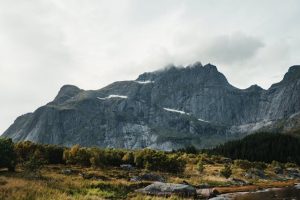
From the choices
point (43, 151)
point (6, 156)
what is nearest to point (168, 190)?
point (6, 156)

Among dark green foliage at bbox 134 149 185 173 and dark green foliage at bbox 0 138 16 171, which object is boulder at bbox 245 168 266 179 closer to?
dark green foliage at bbox 134 149 185 173

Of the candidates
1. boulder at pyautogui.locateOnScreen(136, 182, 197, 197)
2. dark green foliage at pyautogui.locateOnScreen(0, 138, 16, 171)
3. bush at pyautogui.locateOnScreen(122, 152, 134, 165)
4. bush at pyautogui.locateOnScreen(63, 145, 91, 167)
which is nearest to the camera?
boulder at pyautogui.locateOnScreen(136, 182, 197, 197)

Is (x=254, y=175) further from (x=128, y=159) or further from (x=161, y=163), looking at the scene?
(x=128, y=159)

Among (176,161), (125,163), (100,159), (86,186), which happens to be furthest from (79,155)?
(86,186)

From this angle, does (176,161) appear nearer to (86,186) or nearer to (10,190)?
(86,186)

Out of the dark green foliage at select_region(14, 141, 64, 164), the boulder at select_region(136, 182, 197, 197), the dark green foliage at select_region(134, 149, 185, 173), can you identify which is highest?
the dark green foliage at select_region(14, 141, 64, 164)

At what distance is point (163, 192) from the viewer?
51625 mm

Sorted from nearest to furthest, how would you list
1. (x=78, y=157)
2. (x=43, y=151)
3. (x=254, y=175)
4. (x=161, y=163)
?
1. (x=161, y=163)
2. (x=78, y=157)
3. (x=43, y=151)
4. (x=254, y=175)

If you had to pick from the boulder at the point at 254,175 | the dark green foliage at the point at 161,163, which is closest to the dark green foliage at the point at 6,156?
the dark green foliage at the point at 161,163

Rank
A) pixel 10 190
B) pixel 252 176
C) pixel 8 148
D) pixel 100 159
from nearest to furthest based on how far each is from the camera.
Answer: pixel 10 190 < pixel 8 148 < pixel 100 159 < pixel 252 176

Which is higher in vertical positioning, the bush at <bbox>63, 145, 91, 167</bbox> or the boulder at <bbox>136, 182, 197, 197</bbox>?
the bush at <bbox>63, 145, 91, 167</bbox>

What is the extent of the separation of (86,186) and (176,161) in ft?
225

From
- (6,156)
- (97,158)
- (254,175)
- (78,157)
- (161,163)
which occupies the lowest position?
(254,175)

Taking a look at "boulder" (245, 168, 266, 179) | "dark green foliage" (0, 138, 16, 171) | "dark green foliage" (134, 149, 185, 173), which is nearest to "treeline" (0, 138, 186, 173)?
"dark green foliage" (134, 149, 185, 173)
